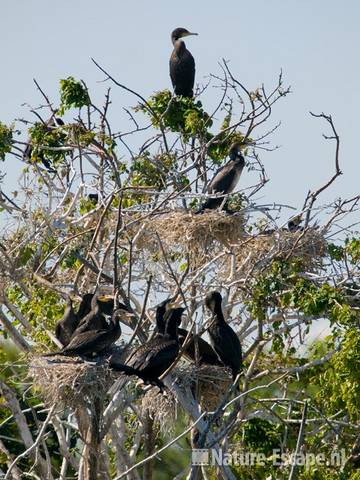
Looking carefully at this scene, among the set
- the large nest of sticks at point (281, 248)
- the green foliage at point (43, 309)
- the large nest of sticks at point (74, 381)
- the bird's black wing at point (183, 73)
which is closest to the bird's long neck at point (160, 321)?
the large nest of sticks at point (74, 381)

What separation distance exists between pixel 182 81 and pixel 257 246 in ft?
16.1

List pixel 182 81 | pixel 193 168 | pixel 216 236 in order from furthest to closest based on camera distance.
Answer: pixel 182 81, pixel 193 168, pixel 216 236

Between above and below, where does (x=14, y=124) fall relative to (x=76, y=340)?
above

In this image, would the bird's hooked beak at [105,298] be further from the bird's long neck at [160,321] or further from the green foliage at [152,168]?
the green foliage at [152,168]

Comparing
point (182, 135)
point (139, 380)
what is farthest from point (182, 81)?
point (139, 380)

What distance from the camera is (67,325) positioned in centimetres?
1652

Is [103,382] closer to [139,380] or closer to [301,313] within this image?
[139,380]

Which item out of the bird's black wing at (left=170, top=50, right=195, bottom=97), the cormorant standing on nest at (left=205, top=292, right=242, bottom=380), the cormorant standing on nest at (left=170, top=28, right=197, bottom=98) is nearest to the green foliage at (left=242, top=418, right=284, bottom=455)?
the cormorant standing on nest at (left=205, top=292, right=242, bottom=380)

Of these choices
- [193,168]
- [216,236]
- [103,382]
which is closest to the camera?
[103,382]

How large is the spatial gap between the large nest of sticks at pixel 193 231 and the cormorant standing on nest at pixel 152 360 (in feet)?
6.39

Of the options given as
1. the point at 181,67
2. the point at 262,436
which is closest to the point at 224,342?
the point at 262,436

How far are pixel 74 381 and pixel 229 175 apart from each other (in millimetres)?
4533

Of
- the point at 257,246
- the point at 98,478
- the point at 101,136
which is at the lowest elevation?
the point at 98,478

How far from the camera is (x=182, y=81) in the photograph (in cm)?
2130
